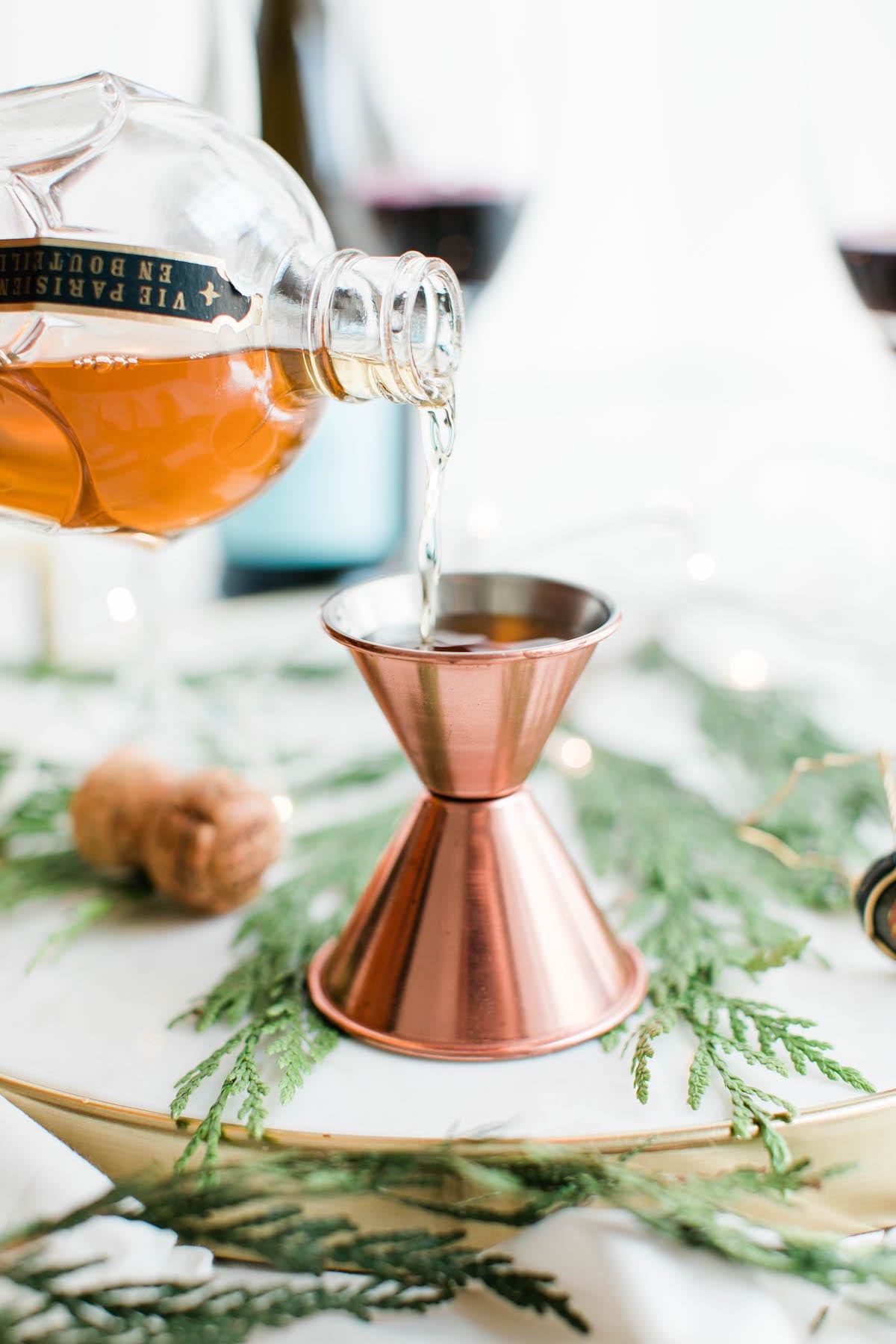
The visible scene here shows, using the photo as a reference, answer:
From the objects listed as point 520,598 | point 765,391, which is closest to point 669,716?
point 520,598

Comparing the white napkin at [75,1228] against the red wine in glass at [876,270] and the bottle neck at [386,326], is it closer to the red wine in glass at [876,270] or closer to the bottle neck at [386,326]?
the bottle neck at [386,326]

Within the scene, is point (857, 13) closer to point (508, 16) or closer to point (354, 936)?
point (508, 16)

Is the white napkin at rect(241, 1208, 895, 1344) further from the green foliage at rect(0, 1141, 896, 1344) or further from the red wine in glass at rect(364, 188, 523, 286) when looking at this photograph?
the red wine in glass at rect(364, 188, 523, 286)

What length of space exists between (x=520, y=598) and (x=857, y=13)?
33 centimetres

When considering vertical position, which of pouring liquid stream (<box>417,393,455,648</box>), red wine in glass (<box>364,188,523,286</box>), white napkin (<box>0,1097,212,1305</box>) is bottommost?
white napkin (<box>0,1097,212,1305</box>)

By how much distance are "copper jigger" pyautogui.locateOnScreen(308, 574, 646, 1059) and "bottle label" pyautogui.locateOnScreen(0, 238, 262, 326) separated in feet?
0.42

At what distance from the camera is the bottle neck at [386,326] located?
1.43 feet

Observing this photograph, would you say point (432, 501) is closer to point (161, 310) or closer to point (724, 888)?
point (161, 310)

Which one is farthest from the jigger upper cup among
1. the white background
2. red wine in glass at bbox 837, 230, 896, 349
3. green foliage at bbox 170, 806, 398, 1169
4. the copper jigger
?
the white background

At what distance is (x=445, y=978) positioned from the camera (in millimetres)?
449

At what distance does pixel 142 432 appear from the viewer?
454 mm

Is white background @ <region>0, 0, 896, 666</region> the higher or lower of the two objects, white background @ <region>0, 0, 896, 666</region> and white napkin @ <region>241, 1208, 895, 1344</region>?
the higher

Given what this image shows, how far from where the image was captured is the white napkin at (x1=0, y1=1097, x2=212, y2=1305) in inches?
14.2

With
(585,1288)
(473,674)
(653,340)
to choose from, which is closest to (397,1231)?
(585,1288)
